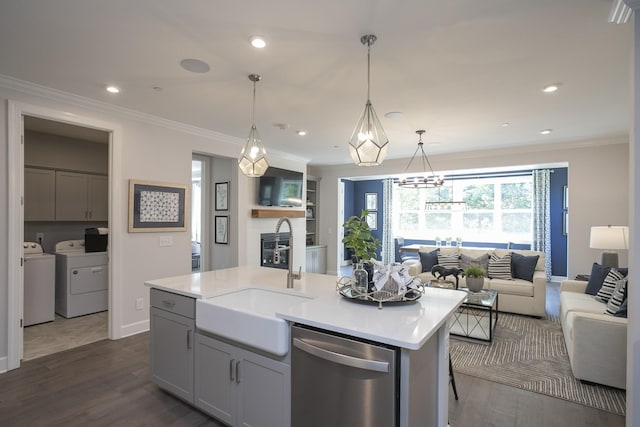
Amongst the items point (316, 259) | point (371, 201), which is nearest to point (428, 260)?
point (316, 259)

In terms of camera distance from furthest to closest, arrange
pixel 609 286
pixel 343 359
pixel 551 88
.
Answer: pixel 609 286, pixel 551 88, pixel 343 359

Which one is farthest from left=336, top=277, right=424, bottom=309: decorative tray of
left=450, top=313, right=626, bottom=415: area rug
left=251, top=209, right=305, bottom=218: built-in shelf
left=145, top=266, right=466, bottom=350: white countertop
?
left=251, top=209, right=305, bottom=218: built-in shelf

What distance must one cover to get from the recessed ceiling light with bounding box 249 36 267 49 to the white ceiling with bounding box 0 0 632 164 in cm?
4

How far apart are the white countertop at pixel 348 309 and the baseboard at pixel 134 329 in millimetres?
1649

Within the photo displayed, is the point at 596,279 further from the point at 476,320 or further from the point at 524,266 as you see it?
the point at 476,320

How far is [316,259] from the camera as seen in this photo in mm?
7652

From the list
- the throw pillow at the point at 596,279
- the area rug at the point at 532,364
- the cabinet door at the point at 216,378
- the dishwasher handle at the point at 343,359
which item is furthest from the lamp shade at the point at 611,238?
the cabinet door at the point at 216,378

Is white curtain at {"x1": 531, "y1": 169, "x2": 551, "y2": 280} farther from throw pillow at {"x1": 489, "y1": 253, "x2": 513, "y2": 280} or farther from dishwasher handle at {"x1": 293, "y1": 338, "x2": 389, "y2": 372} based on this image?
dishwasher handle at {"x1": 293, "y1": 338, "x2": 389, "y2": 372}

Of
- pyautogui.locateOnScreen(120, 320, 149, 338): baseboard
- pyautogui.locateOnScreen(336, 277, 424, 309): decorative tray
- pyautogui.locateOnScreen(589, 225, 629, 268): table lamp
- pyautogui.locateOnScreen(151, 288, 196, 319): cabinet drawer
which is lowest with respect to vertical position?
pyautogui.locateOnScreen(120, 320, 149, 338): baseboard

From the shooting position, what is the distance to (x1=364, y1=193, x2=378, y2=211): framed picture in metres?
9.69

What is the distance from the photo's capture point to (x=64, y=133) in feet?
15.3

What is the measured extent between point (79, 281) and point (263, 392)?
3820mm

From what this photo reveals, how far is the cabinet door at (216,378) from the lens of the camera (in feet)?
6.60

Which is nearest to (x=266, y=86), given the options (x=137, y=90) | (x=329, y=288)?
(x=137, y=90)
